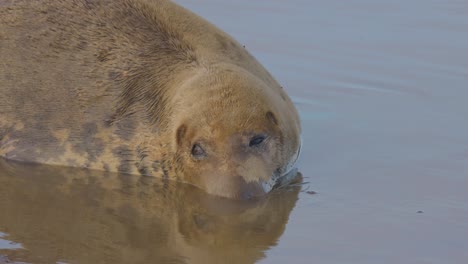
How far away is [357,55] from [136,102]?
2.68 meters

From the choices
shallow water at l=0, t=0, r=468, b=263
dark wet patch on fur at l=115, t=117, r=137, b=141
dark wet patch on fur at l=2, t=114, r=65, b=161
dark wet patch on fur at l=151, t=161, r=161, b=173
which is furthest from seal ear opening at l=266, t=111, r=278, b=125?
dark wet patch on fur at l=2, t=114, r=65, b=161

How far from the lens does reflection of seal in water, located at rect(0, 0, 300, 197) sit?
22.6 feet

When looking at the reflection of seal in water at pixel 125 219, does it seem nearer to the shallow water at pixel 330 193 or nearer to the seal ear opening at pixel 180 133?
the shallow water at pixel 330 193

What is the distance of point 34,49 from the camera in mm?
7590

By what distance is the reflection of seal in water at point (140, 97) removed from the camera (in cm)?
688

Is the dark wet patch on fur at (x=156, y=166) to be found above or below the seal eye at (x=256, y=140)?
below

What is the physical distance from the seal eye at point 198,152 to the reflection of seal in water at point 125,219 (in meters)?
0.20

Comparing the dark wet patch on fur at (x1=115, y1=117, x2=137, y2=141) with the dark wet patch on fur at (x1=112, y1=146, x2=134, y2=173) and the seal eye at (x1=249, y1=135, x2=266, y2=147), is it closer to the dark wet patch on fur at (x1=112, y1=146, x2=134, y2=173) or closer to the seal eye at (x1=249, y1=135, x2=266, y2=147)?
the dark wet patch on fur at (x1=112, y1=146, x2=134, y2=173)

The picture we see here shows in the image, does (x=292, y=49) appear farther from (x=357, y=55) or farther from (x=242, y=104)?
(x=242, y=104)

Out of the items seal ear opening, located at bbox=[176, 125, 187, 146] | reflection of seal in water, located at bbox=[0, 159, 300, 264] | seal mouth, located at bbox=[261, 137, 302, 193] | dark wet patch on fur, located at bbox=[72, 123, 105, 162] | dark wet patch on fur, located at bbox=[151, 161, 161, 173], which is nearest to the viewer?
reflection of seal in water, located at bbox=[0, 159, 300, 264]

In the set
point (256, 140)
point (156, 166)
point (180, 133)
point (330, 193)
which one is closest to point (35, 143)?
point (156, 166)

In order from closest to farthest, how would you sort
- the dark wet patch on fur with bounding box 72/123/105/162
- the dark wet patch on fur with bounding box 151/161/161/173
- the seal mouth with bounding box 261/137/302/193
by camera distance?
1. the seal mouth with bounding box 261/137/302/193
2. the dark wet patch on fur with bounding box 151/161/161/173
3. the dark wet patch on fur with bounding box 72/123/105/162

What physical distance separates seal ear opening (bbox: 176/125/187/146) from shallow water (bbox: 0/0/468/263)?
28 centimetres

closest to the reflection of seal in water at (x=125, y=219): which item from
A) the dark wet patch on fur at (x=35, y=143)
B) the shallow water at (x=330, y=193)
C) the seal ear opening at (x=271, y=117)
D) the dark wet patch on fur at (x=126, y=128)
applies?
the shallow water at (x=330, y=193)
